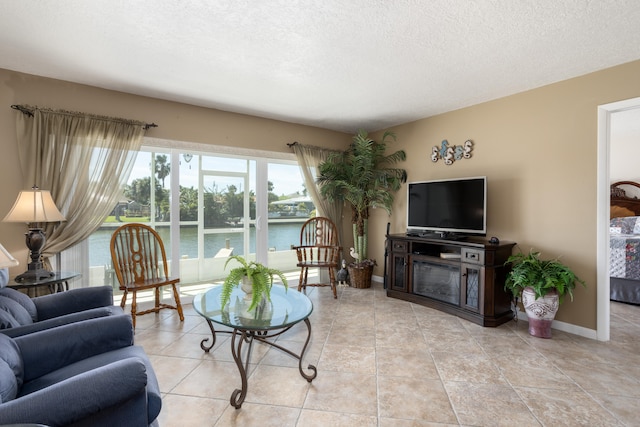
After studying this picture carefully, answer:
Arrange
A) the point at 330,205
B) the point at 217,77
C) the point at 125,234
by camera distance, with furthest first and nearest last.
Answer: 1. the point at 330,205
2. the point at 125,234
3. the point at 217,77

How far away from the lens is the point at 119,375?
3.62ft

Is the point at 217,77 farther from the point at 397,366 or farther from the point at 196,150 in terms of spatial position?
the point at 397,366

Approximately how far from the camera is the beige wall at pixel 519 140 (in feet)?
9.03

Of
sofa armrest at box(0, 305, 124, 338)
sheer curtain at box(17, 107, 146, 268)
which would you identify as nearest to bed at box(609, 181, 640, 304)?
sofa armrest at box(0, 305, 124, 338)

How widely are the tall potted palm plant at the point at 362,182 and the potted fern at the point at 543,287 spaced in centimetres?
202

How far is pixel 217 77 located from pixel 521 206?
3.44 m

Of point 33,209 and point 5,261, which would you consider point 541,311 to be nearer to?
point 5,261

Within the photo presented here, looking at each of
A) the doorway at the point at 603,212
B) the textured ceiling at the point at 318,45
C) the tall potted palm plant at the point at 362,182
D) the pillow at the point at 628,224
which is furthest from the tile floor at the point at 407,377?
the textured ceiling at the point at 318,45

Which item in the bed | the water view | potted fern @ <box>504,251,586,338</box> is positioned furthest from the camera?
the bed

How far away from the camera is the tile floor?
5.67 feet

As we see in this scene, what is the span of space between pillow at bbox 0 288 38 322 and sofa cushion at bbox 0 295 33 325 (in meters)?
0.05

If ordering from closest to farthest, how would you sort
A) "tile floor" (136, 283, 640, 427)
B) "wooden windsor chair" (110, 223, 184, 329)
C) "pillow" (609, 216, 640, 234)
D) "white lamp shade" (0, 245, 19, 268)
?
"white lamp shade" (0, 245, 19, 268), "tile floor" (136, 283, 640, 427), "wooden windsor chair" (110, 223, 184, 329), "pillow" (609, 216, 640, 234)

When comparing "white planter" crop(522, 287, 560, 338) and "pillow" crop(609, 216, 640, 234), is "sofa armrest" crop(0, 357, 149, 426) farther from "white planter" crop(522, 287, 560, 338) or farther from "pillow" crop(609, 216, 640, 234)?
"pillow" crop(609, 216, 640, 234)

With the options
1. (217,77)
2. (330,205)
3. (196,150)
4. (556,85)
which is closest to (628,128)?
(556,85)
